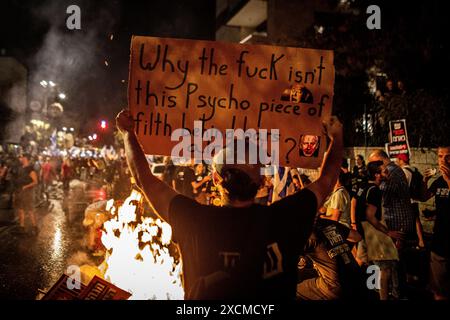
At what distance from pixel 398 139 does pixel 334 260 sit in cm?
697

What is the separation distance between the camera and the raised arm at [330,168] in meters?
2.48

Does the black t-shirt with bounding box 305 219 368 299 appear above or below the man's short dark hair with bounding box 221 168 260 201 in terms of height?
below

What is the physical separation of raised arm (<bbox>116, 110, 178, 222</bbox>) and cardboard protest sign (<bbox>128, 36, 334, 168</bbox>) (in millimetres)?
590

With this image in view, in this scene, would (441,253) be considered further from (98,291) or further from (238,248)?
(98,291)

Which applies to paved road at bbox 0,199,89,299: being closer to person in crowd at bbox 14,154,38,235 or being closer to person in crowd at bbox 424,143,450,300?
person in crowd at bbox 14,154,38,235

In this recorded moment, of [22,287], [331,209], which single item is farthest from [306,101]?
[22,287]

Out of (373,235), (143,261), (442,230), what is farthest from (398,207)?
(143,261)

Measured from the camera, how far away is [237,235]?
6.91 feet

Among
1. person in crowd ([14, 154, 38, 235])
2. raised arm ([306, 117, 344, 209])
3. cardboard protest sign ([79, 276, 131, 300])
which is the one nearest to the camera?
raised arm ([306, 117, 344, 209])

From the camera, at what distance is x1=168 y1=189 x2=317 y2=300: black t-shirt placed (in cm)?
210

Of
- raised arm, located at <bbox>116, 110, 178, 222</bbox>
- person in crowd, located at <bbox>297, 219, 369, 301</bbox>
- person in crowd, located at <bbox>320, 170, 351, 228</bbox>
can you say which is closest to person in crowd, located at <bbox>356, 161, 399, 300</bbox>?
person in crowd, located at <bbox>320, 170, 351, 228</bbox>

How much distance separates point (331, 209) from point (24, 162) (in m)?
8.53

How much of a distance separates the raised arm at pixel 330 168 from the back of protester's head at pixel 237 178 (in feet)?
1.34
